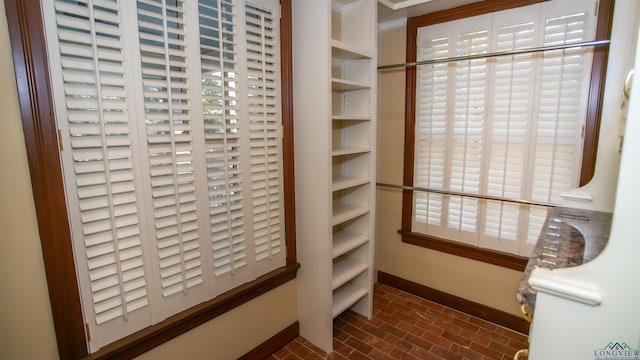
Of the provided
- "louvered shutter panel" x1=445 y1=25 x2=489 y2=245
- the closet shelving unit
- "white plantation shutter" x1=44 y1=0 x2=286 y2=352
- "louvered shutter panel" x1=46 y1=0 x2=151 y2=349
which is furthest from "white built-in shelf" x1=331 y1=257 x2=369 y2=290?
"louvered shutter panel" x1=46 y1=0 x2=151 y2=349

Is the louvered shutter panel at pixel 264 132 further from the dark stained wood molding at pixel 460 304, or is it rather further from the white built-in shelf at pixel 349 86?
the dark stained wood molding at pixel 460 304

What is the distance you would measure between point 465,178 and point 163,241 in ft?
7.03

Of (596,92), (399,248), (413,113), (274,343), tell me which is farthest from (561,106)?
(274,343)

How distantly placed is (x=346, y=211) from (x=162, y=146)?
1.35 metres

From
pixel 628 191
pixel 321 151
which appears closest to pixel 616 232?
pixel 628 191

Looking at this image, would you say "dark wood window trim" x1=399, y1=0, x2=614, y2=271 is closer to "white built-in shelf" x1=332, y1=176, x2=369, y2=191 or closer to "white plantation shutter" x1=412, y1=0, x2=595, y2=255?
"white plantation shutter" x1=412, y1=0, x2=595, y2=255

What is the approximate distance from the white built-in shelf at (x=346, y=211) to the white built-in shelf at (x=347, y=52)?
3.63 feet

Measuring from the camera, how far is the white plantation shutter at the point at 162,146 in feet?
4.08

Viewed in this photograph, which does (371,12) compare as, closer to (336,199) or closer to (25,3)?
(336,199)

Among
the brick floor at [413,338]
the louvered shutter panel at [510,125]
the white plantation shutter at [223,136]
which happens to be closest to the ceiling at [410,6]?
the louvered shutter panel at [510,125]

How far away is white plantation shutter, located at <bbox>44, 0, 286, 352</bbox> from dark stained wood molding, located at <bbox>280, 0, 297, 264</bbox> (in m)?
0.06

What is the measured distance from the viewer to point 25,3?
1077 mm

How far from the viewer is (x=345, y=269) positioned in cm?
239

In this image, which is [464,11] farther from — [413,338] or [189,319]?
[189,319]
